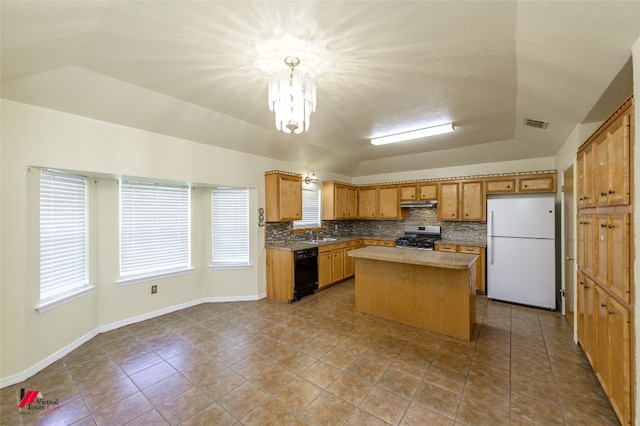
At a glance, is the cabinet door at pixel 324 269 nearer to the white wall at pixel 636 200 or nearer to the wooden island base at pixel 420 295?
the wooden island base at pixel 420 295

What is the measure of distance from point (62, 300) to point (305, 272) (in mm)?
3150

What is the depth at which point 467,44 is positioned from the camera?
1853 mm

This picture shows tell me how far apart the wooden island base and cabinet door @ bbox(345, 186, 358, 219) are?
2.59 m

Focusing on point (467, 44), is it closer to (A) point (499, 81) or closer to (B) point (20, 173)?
(A) point (499, 81)

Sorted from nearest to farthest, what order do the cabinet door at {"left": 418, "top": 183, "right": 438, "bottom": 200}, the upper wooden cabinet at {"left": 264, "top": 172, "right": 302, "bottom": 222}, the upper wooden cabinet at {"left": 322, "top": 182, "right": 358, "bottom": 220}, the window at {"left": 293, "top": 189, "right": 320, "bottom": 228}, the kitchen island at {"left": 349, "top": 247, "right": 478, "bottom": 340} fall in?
the kitchen island at {"left": 349, "top": 247, "right": 478, "bottom": 340} < the upper wooden cabinet at {"left": 264, "top": 172, "right": 302, "bottom": 222} < the cabinet door at {"left": 418, "top": 183, "right": 438, "bottom": 200} < the window at {"left": 293, "top": 189, "right": 320, "bottom": 228} < the upper wooden cabinet at {"left": 322, "top": 182, "right": 358, "bottom": 220}

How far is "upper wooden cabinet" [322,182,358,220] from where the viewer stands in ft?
19.5

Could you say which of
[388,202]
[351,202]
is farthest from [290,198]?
[388,202]

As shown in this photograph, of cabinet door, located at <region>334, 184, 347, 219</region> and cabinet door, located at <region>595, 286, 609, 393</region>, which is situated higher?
cabinet door, located at <region>334, 184, 347, 219</region>

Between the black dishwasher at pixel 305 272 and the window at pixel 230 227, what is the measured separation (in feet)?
2.99

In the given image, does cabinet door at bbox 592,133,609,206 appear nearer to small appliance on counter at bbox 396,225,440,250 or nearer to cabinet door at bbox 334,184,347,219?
small appliance on counter at bbox 396,225,440,250

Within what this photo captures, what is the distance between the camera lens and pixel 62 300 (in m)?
2.73

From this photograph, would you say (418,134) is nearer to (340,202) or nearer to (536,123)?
(536,123)

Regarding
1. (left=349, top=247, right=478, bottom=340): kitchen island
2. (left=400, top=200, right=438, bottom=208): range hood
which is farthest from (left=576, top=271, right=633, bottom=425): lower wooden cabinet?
(left=400, top=200, right=438, bottom=208): range hood

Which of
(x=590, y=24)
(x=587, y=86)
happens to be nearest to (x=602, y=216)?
(x=587, y=86)
